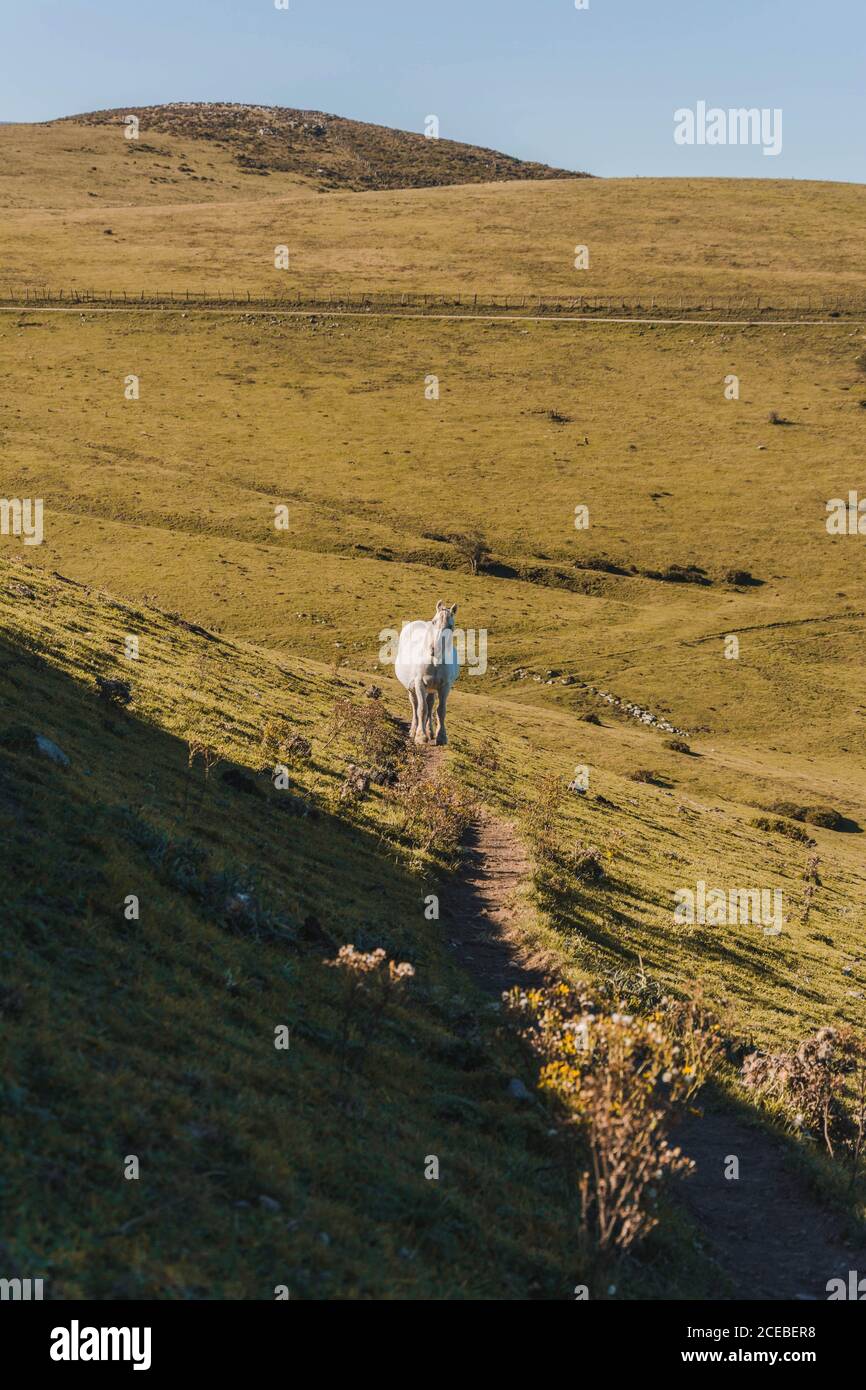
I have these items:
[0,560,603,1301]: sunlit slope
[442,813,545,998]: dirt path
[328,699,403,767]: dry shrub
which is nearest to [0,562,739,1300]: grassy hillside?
[0,560,603,1301]: sunlit slope

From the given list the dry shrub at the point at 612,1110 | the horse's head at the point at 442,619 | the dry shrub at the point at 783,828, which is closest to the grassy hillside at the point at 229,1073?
the dry shrub at the point at 612,1110

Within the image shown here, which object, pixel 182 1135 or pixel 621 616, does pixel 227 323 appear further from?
pixel 182 1135

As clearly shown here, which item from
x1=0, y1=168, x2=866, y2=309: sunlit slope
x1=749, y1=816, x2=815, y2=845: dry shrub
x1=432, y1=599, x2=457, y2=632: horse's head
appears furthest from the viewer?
x1=0, y1=168, x2=866, y2=309: sunlit slope

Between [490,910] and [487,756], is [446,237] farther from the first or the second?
[490,910]

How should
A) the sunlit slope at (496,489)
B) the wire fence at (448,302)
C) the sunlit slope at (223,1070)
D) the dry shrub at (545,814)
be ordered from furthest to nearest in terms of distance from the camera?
the wire fence at (448,302) → the sunlit slope at (496,489) → the dry shrub at (545,814) → the sunlit slope at (223,1070)

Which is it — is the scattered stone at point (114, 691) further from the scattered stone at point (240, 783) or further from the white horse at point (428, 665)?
the white horse at point (428, 665)

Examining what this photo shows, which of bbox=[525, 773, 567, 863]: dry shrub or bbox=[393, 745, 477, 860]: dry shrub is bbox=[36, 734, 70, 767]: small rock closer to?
bbox=[393, 745, 477, 860]: dry shrub
